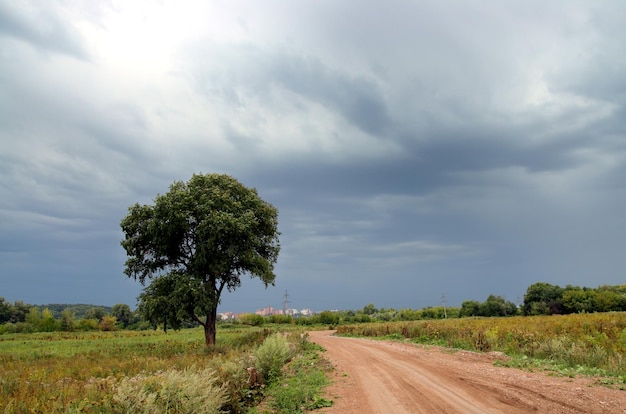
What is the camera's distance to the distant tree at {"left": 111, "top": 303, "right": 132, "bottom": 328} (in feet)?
470

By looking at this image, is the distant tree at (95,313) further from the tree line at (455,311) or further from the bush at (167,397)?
the bush at (167,397)

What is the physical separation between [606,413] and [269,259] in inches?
1133

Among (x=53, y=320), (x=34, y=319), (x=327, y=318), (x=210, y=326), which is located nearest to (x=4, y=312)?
(x=34, y=319)

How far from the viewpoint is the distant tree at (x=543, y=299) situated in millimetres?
98062

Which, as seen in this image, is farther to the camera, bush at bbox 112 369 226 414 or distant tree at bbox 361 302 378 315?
distant tree at bbox 361 302 378 315

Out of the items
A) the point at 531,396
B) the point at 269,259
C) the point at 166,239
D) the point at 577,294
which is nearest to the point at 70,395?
the point at 531,396

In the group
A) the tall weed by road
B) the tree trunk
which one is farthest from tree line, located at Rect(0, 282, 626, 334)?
the tall weed by road

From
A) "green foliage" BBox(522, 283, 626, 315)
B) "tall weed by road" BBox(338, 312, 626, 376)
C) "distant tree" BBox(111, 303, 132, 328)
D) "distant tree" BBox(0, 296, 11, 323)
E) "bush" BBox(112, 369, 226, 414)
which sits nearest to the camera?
"bush" BBox(112, 369, 226, 414)

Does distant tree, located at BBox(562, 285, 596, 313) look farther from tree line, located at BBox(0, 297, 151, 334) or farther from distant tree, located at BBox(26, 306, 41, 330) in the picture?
distant tree, located at BBox(26, 306, 41, 330)

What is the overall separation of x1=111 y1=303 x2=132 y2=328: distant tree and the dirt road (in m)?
150

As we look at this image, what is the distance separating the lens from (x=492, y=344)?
21516 mm

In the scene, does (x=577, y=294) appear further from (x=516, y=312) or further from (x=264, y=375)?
(x=264, y=375)

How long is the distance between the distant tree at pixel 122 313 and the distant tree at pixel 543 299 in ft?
440

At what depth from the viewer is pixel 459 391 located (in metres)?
11.7
